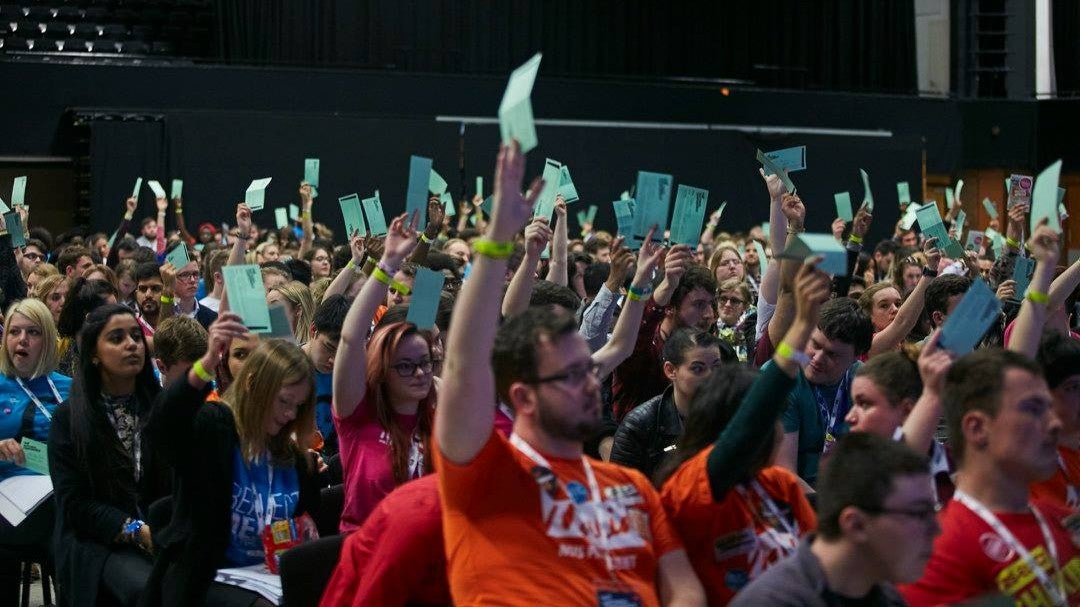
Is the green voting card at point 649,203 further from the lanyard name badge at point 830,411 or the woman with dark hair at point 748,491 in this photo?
the woman with dark hair at point 748,491

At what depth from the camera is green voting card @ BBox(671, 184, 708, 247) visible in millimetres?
5590

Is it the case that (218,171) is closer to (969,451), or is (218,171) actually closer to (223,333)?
(223,333)

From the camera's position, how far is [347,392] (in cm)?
384

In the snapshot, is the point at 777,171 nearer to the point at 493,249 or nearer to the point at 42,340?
the point at 42,340

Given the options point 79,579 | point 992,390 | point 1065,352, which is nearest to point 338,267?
point 79,579

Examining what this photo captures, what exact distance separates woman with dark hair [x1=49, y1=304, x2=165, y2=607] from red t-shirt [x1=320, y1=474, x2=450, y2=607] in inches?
52.2

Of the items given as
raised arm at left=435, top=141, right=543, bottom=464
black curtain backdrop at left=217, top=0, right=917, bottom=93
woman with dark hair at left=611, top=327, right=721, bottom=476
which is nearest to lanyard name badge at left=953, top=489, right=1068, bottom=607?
raised arm at left=435, top=141, right=543, bottom=464

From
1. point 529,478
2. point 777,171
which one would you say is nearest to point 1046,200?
point 529,478

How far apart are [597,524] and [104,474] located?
2093 mm

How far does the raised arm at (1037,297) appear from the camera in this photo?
354 centimetres

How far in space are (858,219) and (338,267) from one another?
3.49 m

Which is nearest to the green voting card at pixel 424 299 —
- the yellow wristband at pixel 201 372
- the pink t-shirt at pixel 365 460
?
the pink t-shirt at pixel 365 460

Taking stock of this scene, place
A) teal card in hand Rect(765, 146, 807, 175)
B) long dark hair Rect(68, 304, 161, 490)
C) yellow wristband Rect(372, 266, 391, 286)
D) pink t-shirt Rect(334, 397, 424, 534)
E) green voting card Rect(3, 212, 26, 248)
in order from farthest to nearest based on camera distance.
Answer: green voting card Rect(3, 212, 26, 248)
teal card in hand Rect(765, 146, 807, 175)
long dark hair Rect(68, 304, 161, 490)
yellow wristband Rect(372, 266, 391, 286)
pink t-shirt Rect(334, 397, 424, 534)

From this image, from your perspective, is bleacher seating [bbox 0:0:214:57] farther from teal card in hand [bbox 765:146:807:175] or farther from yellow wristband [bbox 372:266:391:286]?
yellow wristband [bbox 372:266:391:286]
